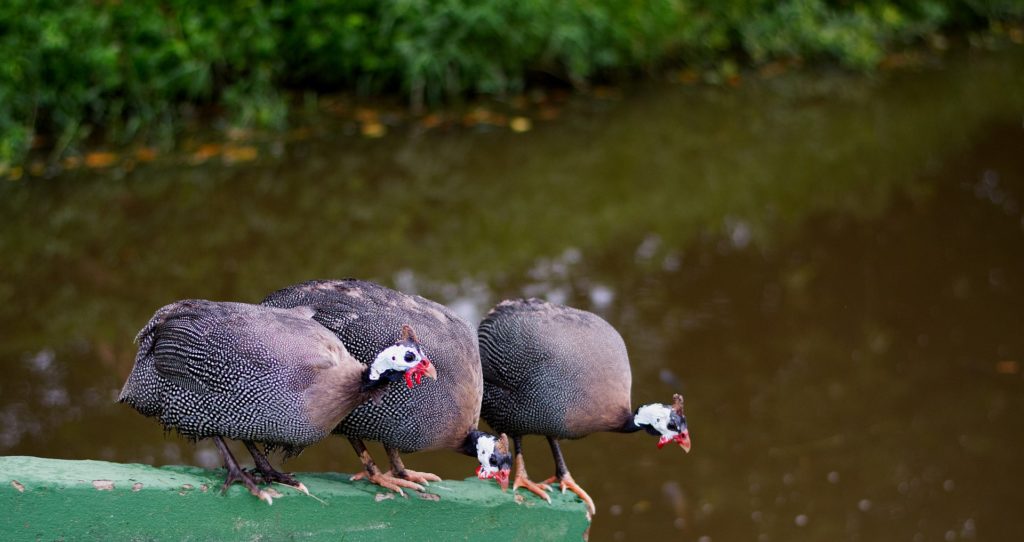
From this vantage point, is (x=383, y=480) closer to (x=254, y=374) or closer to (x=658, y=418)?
(x=254, y=374)

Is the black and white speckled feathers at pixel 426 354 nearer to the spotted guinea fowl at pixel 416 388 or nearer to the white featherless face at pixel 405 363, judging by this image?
the spotted guinea fowl at pixel 416 388

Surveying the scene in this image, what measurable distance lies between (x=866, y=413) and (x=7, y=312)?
3.64m

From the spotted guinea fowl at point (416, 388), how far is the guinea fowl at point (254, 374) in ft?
0.39

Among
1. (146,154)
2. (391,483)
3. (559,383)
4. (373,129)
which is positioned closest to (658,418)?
(559,383)

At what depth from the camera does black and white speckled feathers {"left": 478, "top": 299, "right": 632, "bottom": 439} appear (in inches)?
116

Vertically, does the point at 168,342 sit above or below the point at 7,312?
above

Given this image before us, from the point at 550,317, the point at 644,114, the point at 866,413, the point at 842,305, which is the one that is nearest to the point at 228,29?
the point at 644,114

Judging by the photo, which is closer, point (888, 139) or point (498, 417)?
point (498, 417)

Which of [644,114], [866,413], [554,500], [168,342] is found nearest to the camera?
[168,342]

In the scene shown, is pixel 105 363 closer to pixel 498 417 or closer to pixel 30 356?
pixel 30 356

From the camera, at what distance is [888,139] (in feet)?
26.3

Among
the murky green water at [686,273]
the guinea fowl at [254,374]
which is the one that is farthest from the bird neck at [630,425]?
the murky green water at [686,273]

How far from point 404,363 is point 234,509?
50 cm

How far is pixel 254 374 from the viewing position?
2457 millimetres
